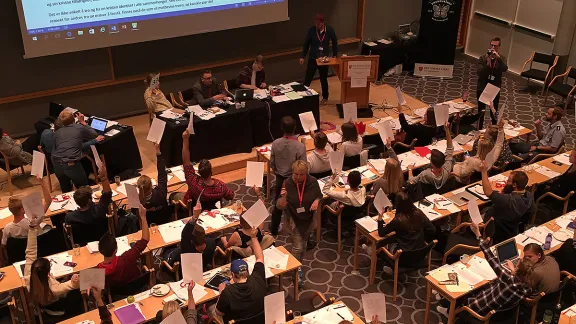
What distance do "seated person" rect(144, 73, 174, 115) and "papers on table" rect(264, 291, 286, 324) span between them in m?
5.91

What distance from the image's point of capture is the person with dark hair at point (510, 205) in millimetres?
7383

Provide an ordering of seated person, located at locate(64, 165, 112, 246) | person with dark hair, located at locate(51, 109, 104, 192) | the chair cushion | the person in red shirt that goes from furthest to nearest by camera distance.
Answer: the chair cushion → person with dark hair, located at locate(51, 109, 104, 192) → seated person, located at locate(64, 165, 112, 246) → the person in red shirt

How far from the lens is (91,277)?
5320mm

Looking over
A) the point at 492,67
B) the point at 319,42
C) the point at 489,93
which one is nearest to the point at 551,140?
the point at 489,93

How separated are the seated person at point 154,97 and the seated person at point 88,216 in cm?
334

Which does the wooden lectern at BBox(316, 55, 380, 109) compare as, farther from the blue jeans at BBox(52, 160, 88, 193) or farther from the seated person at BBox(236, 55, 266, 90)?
the blue jeans at BBox(52, 160, 88, 193)

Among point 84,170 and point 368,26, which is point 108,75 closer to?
point 84,170

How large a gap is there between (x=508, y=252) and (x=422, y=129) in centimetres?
348

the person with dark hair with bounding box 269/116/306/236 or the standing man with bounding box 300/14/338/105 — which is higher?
the standing man with bounding box 300/14/338/105

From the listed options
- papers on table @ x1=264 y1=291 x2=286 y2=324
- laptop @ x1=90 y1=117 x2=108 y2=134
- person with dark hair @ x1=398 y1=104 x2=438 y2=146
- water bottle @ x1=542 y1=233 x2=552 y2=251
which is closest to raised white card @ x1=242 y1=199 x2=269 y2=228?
papers on table @ x1=264 y1=291 x2=286 y2=324

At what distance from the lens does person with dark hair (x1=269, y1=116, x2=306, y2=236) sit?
27.3 feet

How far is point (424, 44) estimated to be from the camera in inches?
565

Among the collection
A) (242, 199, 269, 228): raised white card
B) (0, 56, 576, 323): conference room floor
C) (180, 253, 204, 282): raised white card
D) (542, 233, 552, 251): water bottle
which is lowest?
(0, 56, 576, 323): conference room floor

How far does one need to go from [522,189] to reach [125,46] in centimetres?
769
